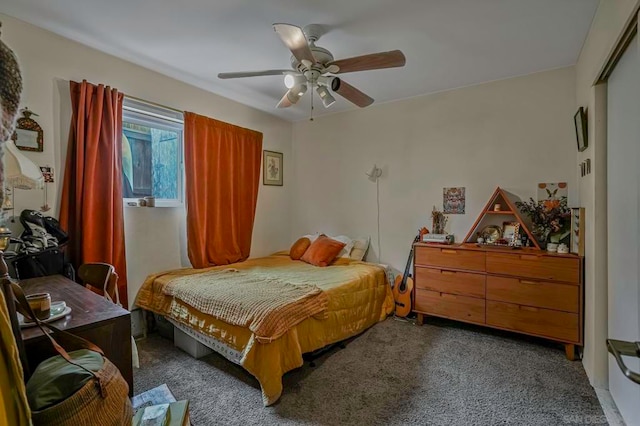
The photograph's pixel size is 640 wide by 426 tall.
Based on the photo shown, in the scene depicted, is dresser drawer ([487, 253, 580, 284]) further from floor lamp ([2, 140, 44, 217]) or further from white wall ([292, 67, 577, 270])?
floor lamp ([2, 140, 44, 217])

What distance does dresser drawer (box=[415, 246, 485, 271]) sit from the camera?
2.86 meters

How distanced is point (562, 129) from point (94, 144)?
156 inches

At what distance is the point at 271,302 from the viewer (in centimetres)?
215

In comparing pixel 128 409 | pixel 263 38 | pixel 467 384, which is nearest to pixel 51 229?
pixel 128 409

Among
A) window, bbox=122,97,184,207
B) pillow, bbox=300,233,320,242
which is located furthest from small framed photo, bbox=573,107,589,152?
window, bbox=122,97,184,207

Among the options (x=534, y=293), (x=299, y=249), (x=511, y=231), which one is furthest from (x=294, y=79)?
(x=534, y=293)

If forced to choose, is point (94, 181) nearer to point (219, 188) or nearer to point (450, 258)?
point (219, 188)

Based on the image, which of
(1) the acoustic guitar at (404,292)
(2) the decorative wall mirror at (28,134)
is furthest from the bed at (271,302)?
(2) the decorative wall mirror at (28,134)

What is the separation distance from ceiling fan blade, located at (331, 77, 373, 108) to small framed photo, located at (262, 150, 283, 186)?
1844 millimetres

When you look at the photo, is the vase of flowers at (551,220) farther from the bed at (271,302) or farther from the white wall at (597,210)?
the bed at (271,302)

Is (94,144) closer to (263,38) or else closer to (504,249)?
(263,38)

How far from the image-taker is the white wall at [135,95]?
2.22 m

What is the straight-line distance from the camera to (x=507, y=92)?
306 centimetres

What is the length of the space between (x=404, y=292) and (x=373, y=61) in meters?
2.36
